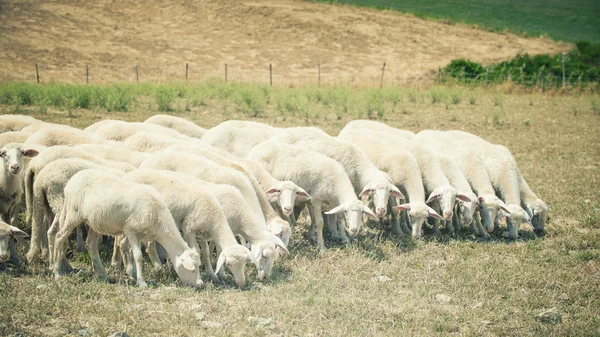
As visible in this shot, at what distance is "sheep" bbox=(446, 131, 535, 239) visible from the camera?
10.2 metres

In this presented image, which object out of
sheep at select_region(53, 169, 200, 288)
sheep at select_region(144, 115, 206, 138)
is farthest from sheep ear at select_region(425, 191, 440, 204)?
sheep at select_region(144, 115, 206, 138)

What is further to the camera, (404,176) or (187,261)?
(404,176)

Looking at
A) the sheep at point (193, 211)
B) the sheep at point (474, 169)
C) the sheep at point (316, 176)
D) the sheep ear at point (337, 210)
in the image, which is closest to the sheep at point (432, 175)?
the sheep at point (474, 169)

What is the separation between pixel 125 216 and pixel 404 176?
15.7 feet

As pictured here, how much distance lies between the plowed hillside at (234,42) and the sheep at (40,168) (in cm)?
3160

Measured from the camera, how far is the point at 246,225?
8227mm

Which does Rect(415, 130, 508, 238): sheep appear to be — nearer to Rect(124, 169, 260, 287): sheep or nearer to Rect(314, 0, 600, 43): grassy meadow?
Rect(124, 169, 260, 287): sheep

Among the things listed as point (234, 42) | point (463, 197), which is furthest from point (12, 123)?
point (234, 42)

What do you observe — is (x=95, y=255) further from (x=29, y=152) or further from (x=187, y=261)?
(x=29, y=152)

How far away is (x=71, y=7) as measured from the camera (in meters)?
55.6

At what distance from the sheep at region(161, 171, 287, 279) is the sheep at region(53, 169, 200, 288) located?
A: 69 cm

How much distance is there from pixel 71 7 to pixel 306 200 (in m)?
51.9

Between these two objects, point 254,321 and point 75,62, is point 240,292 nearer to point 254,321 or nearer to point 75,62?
point 254,321

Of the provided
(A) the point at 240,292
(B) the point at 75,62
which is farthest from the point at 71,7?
(A) the point at 240,292
